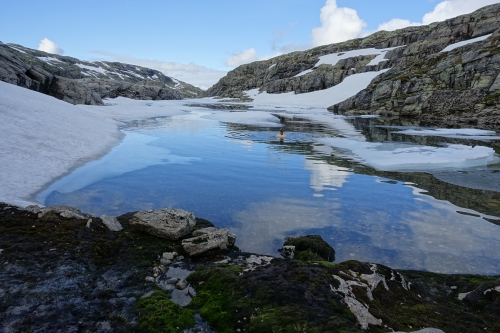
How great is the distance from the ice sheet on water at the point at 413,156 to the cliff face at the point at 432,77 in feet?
103

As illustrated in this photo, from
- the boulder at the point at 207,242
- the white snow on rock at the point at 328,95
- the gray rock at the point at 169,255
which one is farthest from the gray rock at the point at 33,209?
the white snow on rock at the point at 328,95

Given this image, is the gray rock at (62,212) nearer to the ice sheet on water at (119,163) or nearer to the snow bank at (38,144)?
the snow bank at (38,144)

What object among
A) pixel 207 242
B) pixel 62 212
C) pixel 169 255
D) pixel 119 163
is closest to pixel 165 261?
pixel 169 255

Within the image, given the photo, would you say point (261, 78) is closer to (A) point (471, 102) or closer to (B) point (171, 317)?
(A) point (471, 102)

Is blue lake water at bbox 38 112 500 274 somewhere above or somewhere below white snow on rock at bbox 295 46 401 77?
below

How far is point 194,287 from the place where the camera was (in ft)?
20.6

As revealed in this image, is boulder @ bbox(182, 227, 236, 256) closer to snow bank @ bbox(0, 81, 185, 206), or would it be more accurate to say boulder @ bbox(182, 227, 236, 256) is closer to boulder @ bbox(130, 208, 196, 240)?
boulder @ bbox(130, 208, 196, 240)

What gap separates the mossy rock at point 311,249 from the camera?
314 inches

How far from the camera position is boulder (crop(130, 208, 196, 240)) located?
27.5ft

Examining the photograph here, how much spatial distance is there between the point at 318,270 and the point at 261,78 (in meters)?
153

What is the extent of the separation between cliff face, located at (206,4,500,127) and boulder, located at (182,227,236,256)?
179ft

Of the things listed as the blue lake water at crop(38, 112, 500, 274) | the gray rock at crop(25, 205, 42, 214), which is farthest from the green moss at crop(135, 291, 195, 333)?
the gray rock at crop(25, 205, 42, 214)

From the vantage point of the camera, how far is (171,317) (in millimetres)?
5141

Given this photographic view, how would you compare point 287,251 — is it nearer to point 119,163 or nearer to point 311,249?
point 311,249
